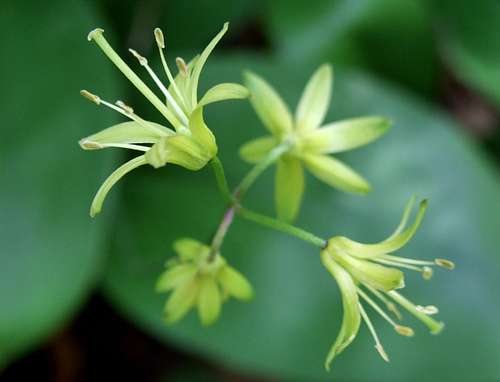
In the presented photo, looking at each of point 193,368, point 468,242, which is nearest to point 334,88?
point 468,242

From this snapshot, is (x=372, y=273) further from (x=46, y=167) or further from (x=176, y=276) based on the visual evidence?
(x=46, y=167)

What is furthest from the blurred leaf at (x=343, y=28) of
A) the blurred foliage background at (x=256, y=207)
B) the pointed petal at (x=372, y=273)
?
the pointed petal at (x=372, y=273)

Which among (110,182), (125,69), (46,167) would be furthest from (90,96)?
(46,167)

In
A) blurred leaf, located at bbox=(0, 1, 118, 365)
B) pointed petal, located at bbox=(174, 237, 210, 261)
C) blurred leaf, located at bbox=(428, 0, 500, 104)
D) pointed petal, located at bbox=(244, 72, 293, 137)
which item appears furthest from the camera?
blurred leaf, located at bbox=(428, 0, 500, 104)

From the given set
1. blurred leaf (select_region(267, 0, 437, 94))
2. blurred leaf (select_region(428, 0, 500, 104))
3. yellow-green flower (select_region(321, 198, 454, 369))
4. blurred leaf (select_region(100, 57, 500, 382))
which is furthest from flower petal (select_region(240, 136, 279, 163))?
blurred leaf (select_region(428, 0, 500, 104))

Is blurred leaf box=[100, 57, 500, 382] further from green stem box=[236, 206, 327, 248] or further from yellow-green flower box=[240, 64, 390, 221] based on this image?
green stem box=[236, 206, 327, 248]

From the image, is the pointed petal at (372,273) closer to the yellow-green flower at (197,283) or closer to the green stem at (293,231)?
the green stem at (293,231)
